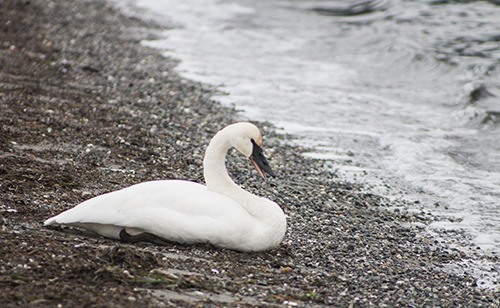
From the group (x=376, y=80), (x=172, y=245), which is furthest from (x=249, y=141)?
(x=376, y=80)

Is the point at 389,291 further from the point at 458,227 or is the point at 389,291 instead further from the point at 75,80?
the point at 75,80

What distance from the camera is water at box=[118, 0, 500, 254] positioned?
1130 centimetres

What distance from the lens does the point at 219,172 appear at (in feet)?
24.9

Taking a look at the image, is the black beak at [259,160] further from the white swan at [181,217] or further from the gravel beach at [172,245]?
the gravel beach at [172,245]

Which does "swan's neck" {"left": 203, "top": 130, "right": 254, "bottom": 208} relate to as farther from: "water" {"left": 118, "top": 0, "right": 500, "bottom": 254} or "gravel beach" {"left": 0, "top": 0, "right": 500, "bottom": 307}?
"water" {"left": 118, "top": 0, "right": 500, "bottom": 254}

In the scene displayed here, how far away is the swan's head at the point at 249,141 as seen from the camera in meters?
7.56

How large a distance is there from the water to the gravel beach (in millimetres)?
825

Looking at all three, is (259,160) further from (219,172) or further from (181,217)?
(181,217)

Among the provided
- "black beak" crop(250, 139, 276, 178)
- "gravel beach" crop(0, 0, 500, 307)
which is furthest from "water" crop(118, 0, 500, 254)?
"black beak" crop(250, 139, 276, 178)

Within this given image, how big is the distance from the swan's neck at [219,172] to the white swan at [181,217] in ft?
0.19

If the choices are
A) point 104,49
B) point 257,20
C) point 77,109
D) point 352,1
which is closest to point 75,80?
point 77,109

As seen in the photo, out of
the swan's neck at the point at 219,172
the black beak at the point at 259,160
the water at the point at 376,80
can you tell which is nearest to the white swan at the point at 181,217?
the swan's neck at the point at 219,172

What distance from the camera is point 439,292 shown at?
7.03 meters

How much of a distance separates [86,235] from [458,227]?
13.0ft
